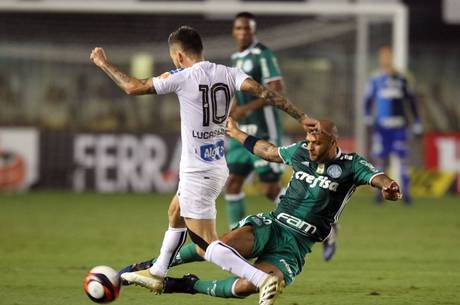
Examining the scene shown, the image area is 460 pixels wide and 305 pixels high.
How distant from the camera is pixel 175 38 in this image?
7008mm

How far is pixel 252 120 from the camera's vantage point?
1128 cm

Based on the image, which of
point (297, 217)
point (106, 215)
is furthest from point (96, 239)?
point (297, 217)

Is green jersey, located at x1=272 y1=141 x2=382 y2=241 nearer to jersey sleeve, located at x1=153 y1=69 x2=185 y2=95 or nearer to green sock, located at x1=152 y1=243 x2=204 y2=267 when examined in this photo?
green sock, located at x1=152 y1=243 x2=204 y2=267

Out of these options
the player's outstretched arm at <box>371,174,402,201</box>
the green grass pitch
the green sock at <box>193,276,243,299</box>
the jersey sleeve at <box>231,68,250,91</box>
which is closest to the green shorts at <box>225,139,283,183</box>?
the green grass pitch

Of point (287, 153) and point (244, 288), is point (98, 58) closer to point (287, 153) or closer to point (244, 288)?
point (287, 153)

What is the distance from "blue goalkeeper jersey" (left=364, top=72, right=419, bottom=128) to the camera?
55.0 ft

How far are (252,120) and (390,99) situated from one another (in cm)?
598

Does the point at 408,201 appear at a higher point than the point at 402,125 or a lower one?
lower

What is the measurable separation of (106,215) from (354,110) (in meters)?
6.03

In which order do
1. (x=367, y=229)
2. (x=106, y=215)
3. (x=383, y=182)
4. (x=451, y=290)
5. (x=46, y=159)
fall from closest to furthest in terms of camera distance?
(x=383, y=182) < (x=451, y=290) < (x=367, y=229) < (x=106, y=215) < (x=46, y=159)

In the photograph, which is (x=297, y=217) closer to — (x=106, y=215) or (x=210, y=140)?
(x=210, y=140)

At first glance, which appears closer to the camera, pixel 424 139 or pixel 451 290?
pixel 451 290

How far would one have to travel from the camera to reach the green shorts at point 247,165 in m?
11.1

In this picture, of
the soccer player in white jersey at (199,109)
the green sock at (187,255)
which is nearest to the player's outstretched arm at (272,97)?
the soccer player in white jersey at (199,109)
